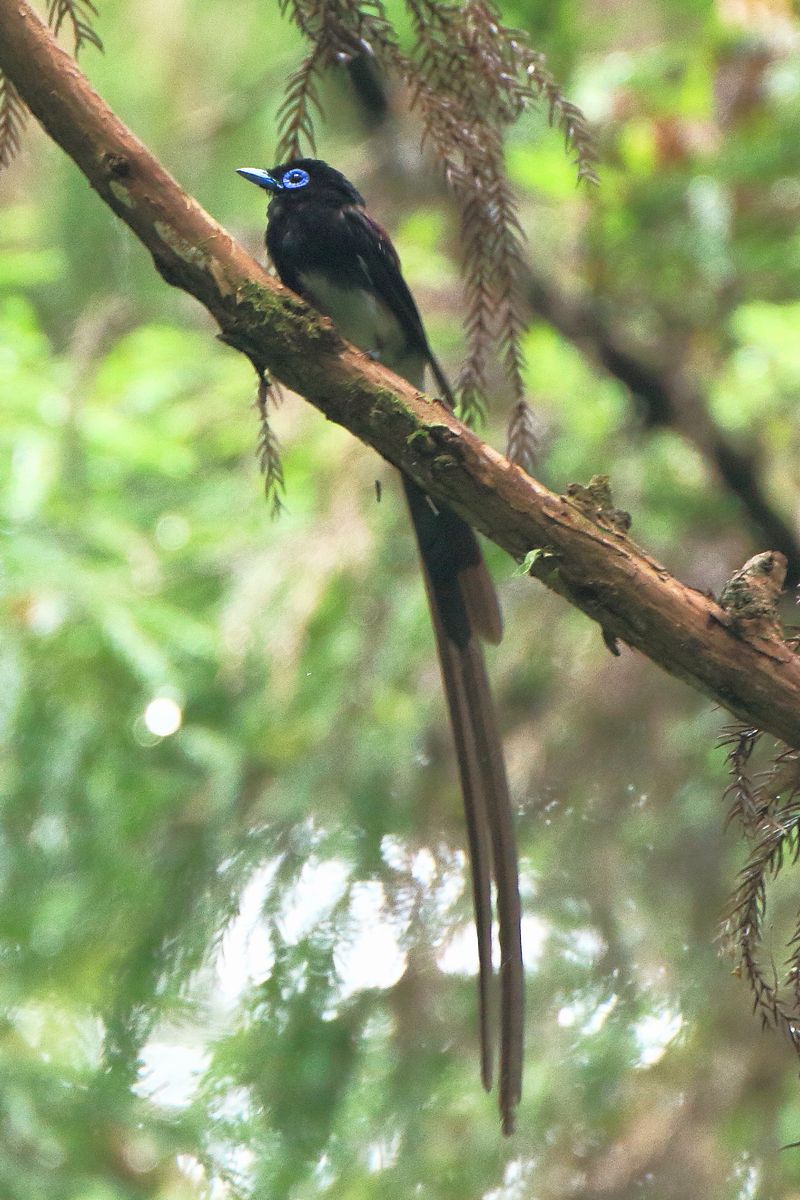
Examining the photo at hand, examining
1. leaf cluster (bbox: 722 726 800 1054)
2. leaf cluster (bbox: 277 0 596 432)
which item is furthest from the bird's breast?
leaf cluster (bbox: 722 726 800 1054)

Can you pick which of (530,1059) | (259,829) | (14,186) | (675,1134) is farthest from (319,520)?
(14,186)

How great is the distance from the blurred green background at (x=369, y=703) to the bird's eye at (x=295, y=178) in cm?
80

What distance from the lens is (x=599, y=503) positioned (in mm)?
1660

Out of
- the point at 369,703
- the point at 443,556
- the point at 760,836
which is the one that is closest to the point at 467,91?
the point at 443,556

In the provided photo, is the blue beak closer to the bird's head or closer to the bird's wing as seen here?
the bird's head

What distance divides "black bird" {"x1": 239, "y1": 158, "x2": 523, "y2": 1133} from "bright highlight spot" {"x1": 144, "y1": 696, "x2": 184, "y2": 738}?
955mm

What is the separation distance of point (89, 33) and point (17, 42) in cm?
18

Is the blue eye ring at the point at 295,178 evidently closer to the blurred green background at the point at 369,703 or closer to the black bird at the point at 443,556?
the black bird at the point at 443,556

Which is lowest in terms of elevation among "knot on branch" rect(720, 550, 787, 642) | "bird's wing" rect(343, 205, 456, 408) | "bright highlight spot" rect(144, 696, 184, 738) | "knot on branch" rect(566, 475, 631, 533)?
"knot on branch" rect(720, 550, 787, 642)

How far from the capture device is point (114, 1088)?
96.1 inches

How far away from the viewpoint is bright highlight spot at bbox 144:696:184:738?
3035 mm

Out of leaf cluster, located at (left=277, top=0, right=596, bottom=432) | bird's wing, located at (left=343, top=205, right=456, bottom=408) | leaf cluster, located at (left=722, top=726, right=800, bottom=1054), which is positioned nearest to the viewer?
leaf cluster, located at (left=722, top=726, right=800, bottom=1054)

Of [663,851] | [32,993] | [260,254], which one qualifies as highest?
[260,254]

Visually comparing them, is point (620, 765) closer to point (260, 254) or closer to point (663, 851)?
point (663, 851)
